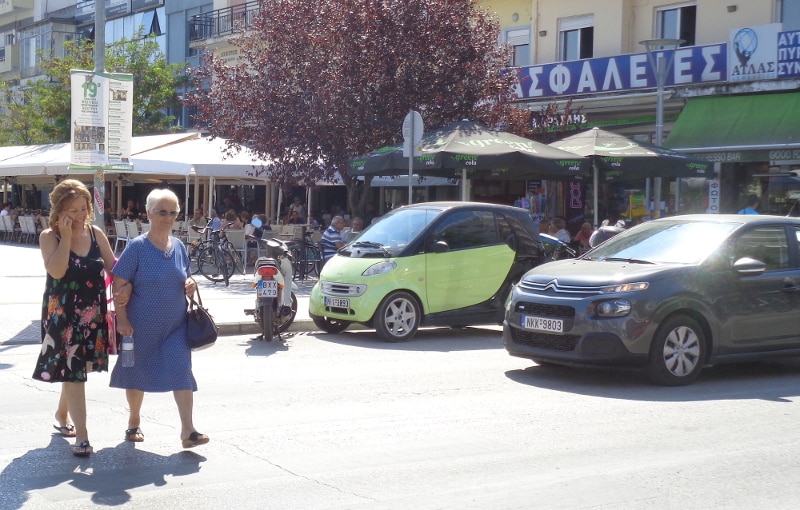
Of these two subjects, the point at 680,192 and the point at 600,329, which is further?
the point at 680,192

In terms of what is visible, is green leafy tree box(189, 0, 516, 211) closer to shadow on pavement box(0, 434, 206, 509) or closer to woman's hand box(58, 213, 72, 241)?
woman's hand box(58, 213, 72, 241)

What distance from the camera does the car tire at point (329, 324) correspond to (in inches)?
521

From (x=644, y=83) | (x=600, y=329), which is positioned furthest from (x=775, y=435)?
(x=644, y=83)

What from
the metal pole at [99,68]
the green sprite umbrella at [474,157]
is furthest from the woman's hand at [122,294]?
the green sprite umbrella at [474,157]

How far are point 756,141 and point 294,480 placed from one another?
17.1 m

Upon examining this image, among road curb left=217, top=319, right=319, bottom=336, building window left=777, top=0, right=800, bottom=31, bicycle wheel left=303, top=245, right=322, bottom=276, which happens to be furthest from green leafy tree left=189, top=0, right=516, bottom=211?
road curb left=217, top=319, right=319, bottom=336

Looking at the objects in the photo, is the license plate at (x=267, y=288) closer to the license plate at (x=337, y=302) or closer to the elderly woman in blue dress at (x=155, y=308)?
the license plate at (x=337, y=302)

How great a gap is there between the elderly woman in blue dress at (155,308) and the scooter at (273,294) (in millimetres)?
5597

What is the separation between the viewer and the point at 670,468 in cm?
655

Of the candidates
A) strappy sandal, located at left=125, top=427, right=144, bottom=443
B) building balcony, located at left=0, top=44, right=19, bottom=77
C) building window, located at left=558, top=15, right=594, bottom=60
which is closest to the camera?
strappy sandal, located at left=125, top=427, right=144, bottom=443

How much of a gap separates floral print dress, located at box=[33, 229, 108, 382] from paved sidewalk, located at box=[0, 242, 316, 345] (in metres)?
6.05

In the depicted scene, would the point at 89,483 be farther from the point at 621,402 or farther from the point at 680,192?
the point at 680,192

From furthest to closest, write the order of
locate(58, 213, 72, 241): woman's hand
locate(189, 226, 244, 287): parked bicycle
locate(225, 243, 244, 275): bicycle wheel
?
locate(225, 243, 244, 275): bicycle wheel < locate(189, 226, 244, 287): parked bicycle < locate(58, 213, 72, 241): woman's hand

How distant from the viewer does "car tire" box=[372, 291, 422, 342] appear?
12.4 m
